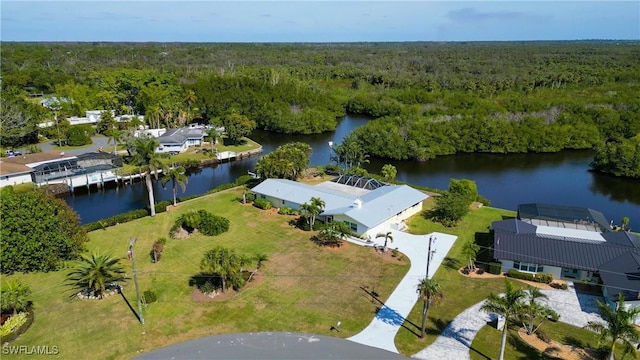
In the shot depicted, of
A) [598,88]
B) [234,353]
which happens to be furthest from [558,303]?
[598,88]

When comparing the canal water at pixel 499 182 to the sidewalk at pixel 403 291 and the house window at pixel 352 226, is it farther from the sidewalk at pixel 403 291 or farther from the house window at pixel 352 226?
the house window at pixel 352 226

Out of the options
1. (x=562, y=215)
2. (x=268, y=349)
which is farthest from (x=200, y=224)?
(x=562, y=215)

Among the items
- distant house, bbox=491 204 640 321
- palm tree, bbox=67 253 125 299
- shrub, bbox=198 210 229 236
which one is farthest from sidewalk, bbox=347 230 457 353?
palm tree, bbox=67 253 125 299

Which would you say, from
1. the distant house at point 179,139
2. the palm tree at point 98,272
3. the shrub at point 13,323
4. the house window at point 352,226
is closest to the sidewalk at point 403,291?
the house window at point 352,226

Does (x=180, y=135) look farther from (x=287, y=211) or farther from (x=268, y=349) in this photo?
(x=268, y=349)

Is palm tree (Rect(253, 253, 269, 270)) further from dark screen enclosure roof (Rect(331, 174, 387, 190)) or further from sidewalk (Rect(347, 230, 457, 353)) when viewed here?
dark screen enclosure roof (Rect(331, 174, 387, 190))

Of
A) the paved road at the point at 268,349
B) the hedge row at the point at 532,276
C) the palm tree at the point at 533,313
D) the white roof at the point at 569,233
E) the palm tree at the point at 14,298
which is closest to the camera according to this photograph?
the paved road at the point at 268,349
